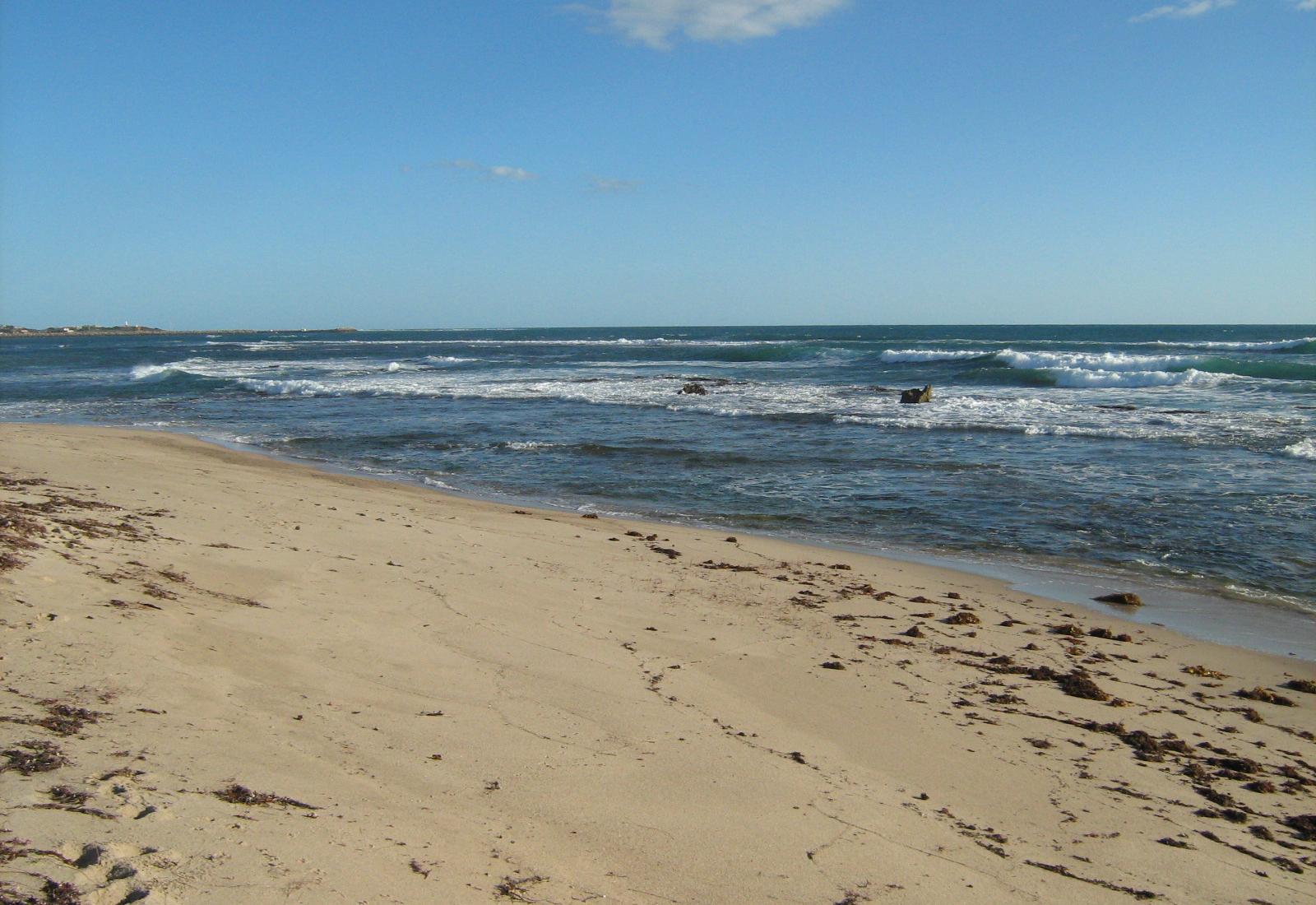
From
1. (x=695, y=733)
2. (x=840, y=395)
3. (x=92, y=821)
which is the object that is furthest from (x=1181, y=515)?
(x=840, y=395)

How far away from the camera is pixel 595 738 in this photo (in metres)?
3.95

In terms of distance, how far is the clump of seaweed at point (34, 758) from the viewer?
286cm

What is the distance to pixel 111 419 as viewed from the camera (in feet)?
66.2

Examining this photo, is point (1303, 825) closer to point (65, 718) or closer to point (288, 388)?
point (65, 718)

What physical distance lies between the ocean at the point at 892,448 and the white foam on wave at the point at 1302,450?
0.25ft

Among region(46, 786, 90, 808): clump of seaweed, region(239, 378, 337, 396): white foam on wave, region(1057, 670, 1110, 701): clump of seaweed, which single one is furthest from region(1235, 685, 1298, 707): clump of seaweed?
region(239, 378, 337, 396): white foam on wave

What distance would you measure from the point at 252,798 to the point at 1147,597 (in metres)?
6.96

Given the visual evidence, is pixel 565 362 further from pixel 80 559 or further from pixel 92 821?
pixel 92 821

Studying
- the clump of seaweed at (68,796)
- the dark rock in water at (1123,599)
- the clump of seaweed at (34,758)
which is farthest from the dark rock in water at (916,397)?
the clump of seaweed at (68,796)

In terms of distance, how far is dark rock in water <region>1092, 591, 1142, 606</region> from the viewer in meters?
6.96

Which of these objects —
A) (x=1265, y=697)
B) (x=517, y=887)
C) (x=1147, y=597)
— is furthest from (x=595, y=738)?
(x=1147, y=597)

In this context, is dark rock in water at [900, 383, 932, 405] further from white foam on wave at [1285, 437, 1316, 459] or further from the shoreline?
the shoreline

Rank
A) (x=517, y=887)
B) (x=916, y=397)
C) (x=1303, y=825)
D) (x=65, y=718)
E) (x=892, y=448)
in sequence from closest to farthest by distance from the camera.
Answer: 1. (x=517, y=887)
2. (x=65, y=718)
3. (x=1303, y=825)
4. (x=892, y=448)
5. (x=916, y=397)

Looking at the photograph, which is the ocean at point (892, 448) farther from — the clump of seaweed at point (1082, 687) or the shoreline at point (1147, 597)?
the clump of seaweed at point (1082, 687)
